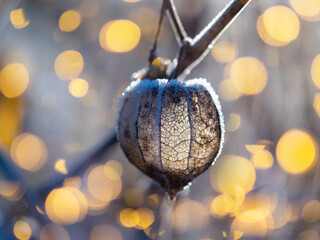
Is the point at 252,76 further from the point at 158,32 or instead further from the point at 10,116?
the point at 10,116

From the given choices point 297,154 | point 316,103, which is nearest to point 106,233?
point 297,154

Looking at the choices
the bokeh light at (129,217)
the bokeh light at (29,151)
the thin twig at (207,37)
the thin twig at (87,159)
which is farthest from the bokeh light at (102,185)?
the thin twig at (207,37)

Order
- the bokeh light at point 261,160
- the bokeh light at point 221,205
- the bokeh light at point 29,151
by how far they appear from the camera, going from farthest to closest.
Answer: the bokeh light at point 29,151 → the bokeh light at point 221,205 → the bokeh light at point 261,160

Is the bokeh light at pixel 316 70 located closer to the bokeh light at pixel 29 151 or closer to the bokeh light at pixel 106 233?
the bokeh light at pixel 106 233

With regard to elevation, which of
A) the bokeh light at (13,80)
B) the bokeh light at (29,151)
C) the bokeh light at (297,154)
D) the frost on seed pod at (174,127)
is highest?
the frost on seed pod at (174,127)

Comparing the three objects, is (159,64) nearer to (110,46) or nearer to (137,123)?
(137,123)

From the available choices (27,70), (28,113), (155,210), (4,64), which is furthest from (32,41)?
(155,210)
